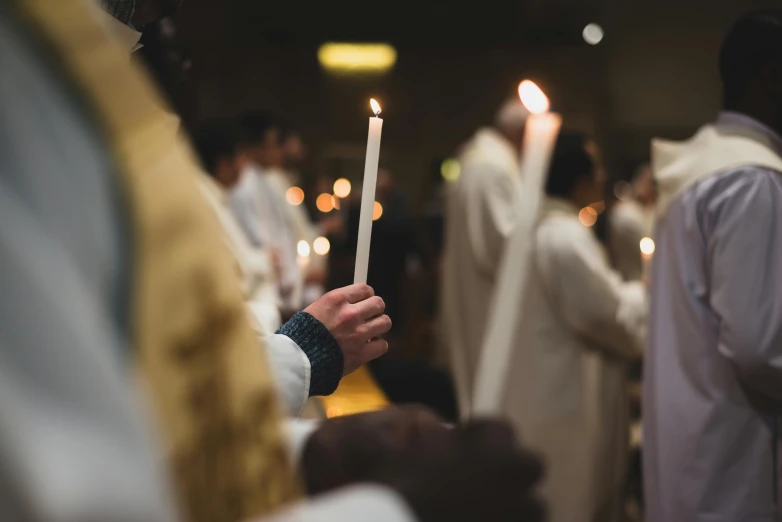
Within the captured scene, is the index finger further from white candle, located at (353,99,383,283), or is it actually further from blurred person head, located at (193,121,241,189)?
blurred person head, located at (193,121,241,189)

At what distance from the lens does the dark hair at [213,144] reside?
13.8ft

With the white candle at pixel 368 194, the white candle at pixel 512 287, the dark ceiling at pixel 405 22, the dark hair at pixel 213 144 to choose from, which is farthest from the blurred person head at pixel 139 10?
the dark ceiling at pixel 405 22

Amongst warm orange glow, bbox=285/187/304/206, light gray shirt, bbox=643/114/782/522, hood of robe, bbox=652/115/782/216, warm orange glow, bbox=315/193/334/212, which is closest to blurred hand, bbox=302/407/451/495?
light gray shirt, bbox=643/114/782/522

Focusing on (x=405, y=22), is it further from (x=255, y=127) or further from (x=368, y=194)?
(x=368, y=194)

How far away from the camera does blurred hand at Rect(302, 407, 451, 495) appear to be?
737mm

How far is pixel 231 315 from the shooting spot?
0.63 m

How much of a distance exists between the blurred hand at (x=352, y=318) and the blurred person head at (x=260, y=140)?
458 cm

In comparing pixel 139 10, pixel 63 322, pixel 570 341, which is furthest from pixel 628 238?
pixel 63 322

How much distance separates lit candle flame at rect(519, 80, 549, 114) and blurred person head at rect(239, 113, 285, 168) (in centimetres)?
460

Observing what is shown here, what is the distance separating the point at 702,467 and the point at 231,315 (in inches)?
72.8

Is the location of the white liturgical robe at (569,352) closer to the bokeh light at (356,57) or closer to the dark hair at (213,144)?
the dark hair at (213,144)

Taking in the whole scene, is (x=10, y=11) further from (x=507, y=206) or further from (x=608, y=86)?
(x=608, y=86)

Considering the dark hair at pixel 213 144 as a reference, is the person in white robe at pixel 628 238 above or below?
below

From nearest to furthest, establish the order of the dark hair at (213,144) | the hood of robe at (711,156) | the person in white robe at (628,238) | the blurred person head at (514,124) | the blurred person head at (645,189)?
the hood of robe at (711,156)
the dark hair at (213,144)
the blurred person head at (514,124)
the person in white robe at (628,238)
the blurred person head at (645,189)
